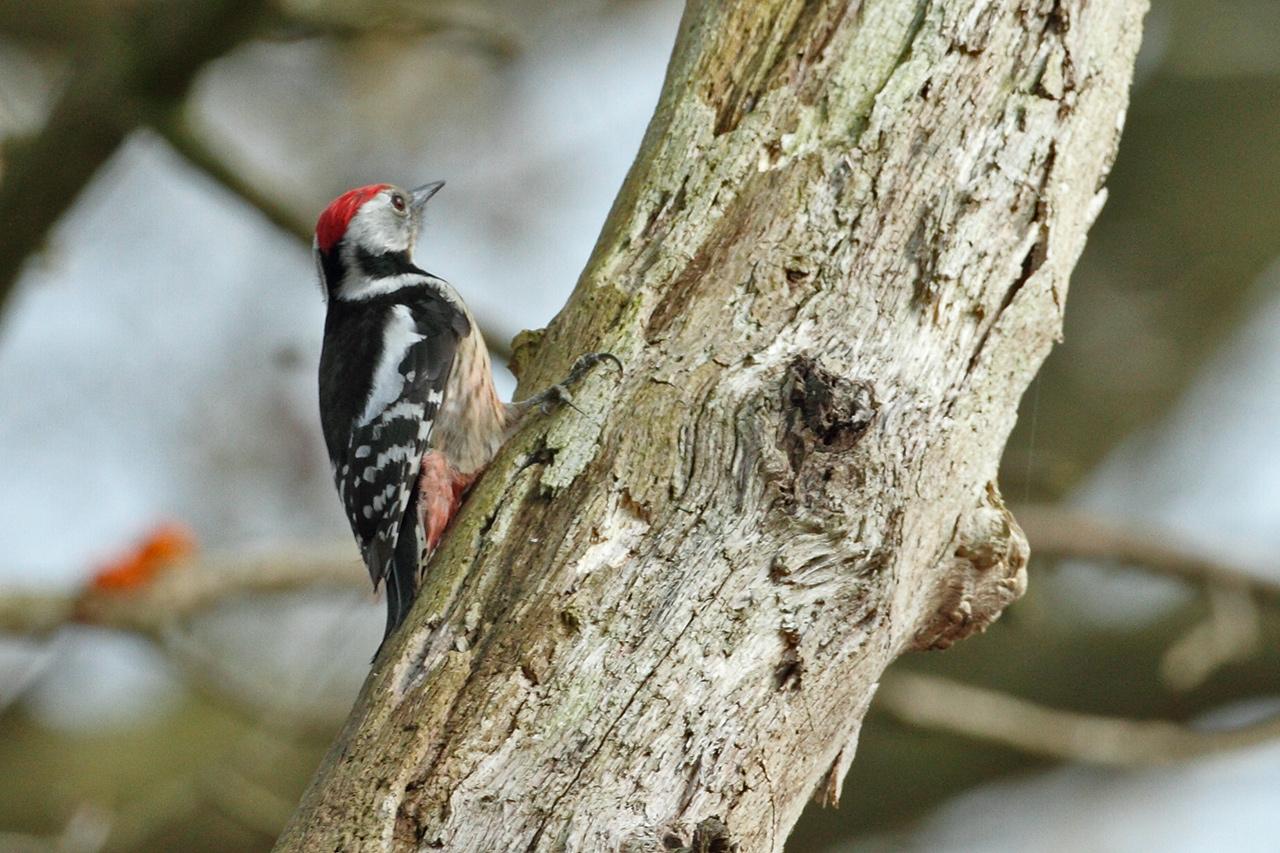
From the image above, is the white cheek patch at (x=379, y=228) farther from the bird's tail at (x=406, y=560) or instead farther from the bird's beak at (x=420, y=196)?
the bird's tail at (x=406, y=560)

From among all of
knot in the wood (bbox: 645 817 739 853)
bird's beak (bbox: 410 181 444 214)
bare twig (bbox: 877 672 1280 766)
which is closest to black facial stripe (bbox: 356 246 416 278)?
bird's beak (bbox: 410 181 444 214)

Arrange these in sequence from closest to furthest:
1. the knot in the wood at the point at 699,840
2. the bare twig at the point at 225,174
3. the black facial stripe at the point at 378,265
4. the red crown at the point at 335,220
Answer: the knot in the wood at the point at 699,840, the bare twig at the point at 225,174, the red crown at the point at 335,220, the black facial stripe at the point at 378,265

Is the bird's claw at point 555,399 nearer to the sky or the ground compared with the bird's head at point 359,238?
nearer to the ground

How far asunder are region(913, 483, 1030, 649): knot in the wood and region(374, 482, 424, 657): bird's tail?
4.63 ft

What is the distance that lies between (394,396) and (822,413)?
72.0 inches

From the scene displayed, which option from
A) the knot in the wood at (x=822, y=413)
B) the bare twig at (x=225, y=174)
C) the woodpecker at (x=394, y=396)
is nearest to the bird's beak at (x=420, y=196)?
the woodpecker at (x=394, y=396)

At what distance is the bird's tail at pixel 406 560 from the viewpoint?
3.62 meters

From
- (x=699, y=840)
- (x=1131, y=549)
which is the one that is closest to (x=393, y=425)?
(x=699, y=840)

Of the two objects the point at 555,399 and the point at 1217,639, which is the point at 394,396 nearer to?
the point at 555,399

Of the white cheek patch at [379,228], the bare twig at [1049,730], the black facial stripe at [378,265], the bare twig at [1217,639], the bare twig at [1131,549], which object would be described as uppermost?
the white cheek patch at [379,228]

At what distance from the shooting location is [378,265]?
4.68 m

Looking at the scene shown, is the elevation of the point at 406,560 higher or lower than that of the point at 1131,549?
lower

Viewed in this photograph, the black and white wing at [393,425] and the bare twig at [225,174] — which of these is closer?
the black and white wing at [393,425]

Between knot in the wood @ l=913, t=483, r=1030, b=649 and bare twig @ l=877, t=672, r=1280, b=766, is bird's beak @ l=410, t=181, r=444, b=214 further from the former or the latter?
knot in the wood @ l=913, t=483, r=1030, b=649
